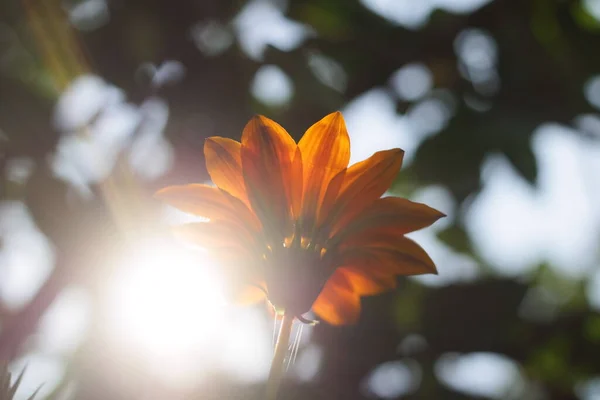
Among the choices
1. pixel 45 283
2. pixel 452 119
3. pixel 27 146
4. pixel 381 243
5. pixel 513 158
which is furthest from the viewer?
pixel 452 119

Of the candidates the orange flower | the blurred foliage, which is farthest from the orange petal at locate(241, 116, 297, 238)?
the blurred foliage

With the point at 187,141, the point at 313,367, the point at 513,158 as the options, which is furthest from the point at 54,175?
the point at 513,158

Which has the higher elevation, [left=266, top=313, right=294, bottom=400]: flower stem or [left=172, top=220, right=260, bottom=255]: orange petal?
[left=172, top=220, right=260, bottom=255]: orange petal

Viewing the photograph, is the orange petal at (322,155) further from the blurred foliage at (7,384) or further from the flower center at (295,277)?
the blurred foliage at (7,384)

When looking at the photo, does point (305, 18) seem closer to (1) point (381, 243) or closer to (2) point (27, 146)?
(2) point (27, 146)

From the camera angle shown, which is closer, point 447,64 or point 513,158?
point 513,158

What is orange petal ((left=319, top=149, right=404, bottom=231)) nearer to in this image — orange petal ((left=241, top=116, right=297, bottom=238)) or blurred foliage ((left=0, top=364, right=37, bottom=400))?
orange petal ((left=241, top=116, right=297, bottom=238))
